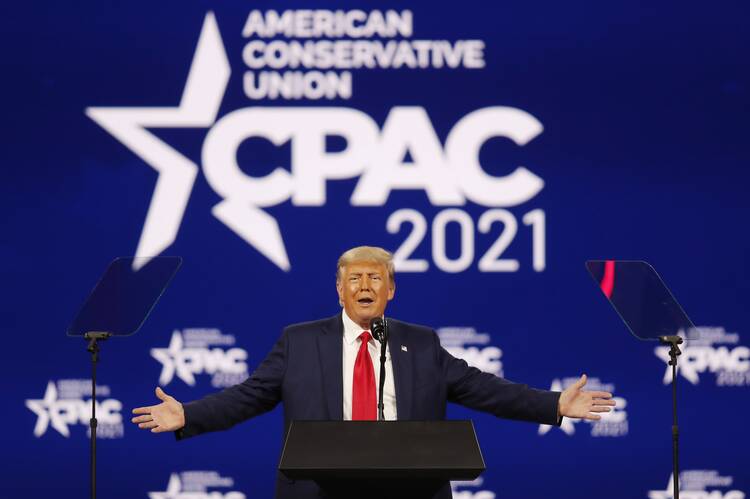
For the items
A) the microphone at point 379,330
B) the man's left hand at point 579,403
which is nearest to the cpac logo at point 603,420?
the man's left hand at point 579,403

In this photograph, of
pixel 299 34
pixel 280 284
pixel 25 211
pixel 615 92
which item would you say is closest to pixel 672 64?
pixel 615 92

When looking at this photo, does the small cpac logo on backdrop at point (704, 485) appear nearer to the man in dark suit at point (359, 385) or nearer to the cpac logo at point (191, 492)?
the man in dark suit at point (359, 385)

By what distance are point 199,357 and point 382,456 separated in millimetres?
2868

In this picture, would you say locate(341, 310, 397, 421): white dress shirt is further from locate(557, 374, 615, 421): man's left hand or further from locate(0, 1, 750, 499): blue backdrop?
locate(0, 1, 750, 499): blue backdrop

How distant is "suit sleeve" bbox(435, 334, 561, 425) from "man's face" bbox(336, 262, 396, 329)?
0.86ft

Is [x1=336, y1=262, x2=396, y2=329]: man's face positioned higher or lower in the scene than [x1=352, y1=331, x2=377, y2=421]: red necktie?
higher

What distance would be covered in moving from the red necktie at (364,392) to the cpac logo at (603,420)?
6.38ft

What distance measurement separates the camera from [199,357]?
5730mm

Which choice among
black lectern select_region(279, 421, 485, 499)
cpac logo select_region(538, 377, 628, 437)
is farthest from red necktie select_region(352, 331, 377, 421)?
cpac logo select_region(538, 377, 628, 437)

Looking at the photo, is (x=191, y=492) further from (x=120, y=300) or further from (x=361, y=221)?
(x=361, y=221)

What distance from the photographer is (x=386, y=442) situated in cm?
309

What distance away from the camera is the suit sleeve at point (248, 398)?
3967mm

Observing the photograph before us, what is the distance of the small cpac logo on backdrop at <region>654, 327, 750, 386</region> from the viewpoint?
18.8 ft

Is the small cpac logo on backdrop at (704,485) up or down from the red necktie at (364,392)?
down
